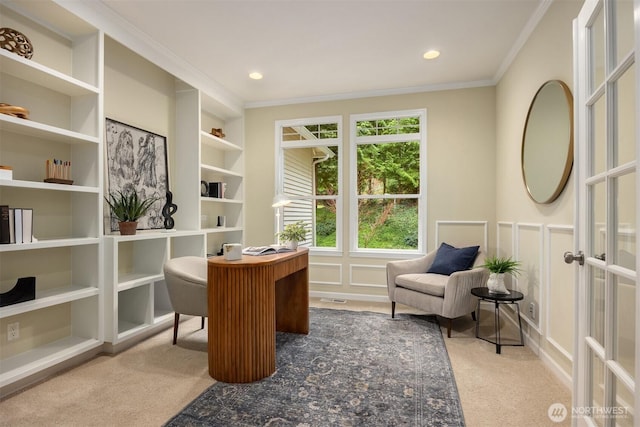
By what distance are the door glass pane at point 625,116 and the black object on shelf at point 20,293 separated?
3.30 meters

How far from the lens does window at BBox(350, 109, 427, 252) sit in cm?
418

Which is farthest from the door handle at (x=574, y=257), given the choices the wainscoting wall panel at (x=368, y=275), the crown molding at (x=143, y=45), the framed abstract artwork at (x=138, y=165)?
the crown molding at (x=143, y=45)

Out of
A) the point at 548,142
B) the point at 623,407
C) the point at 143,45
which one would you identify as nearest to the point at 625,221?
the point at 623,407

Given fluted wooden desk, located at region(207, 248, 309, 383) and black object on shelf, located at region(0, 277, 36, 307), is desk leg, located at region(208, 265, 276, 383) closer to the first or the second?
fluted wooden desk, located at region(207, 248, 309, 383)

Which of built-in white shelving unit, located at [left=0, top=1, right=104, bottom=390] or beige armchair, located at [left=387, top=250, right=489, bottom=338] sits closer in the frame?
built-in white shelving unit, located at [left=0, top=1, right=104, bottom=390]

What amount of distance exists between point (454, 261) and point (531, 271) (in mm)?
765

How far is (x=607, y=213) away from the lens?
1.26m

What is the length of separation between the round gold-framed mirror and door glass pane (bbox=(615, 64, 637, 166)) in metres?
1.06

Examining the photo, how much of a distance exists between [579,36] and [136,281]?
350 centimetres

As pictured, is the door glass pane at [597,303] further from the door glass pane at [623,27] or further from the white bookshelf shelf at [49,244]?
the white bookshelf shelf at [49,244]

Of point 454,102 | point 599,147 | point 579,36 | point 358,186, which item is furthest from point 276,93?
point 599,147

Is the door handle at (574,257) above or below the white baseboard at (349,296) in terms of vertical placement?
above

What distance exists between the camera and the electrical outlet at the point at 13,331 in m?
2.17

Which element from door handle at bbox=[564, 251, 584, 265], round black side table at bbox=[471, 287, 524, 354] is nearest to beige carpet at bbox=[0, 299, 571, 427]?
round black side table at bbox=[471, 287, 524, 354]
